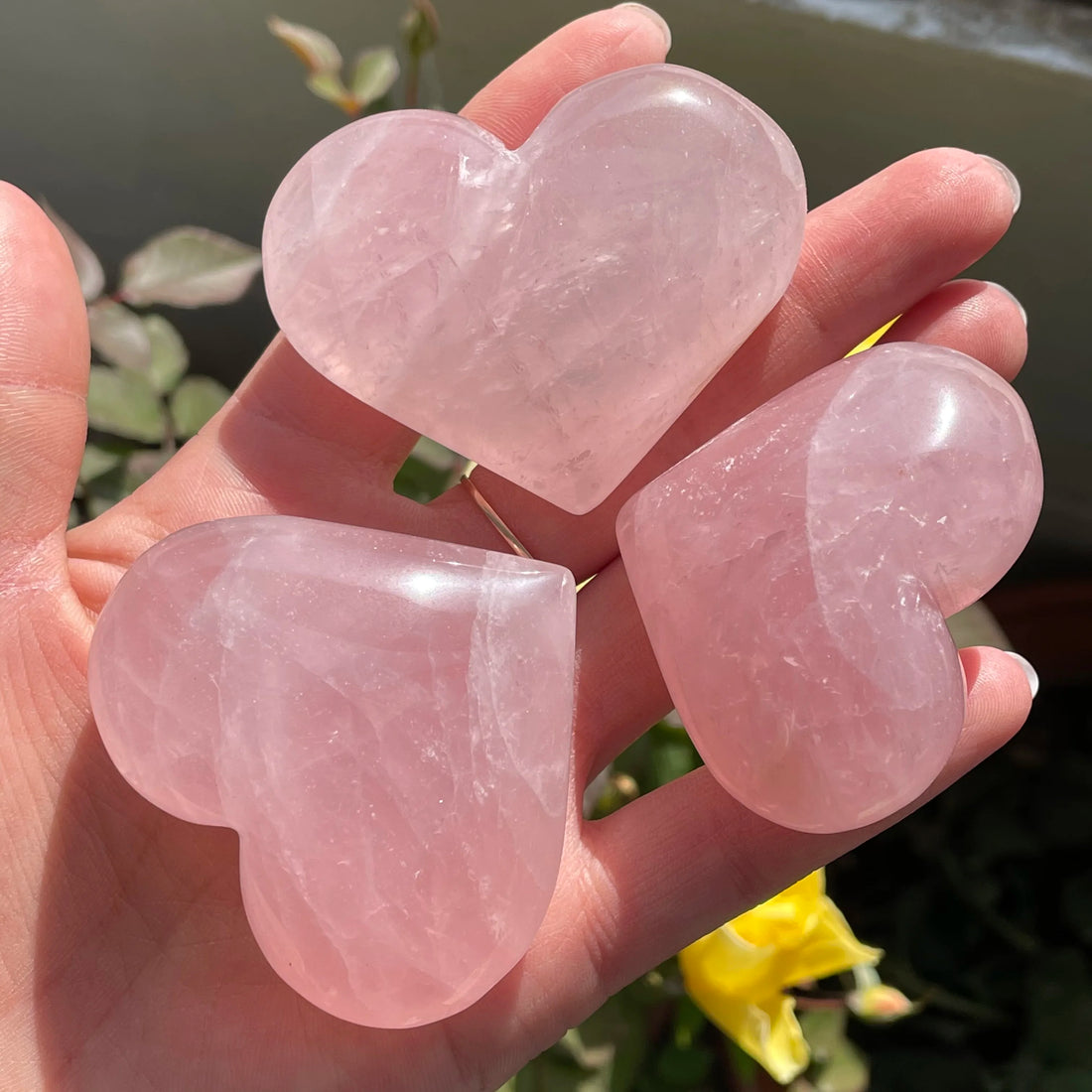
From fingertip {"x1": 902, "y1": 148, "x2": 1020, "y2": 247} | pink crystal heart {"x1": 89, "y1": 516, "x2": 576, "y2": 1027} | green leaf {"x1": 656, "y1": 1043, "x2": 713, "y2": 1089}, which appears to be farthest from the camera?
green leaf {"x1": 656, "y1": 1043, "x2": 713, "y2": 1089}

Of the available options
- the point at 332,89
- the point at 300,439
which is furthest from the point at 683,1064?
the point at 332,89

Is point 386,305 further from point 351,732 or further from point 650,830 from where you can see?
point 650,830

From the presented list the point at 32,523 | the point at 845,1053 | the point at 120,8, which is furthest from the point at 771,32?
the point at 845,1053

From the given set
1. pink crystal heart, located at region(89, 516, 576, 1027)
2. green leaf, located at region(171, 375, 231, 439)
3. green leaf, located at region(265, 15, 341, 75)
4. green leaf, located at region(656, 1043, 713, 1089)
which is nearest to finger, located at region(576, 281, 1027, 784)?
pink crystal heart, located at region(89, 516, 576, 1027)

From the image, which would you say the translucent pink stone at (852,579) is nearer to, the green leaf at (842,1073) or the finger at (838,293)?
the finger at (838,293)

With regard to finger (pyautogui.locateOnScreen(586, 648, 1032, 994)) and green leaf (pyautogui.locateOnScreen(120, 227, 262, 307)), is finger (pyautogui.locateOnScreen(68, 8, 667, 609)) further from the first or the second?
finger (pyautogui.locateOnScreen(586, 648, 1032, 994))

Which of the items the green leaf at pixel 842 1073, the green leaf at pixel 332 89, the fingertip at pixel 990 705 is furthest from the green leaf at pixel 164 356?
the green leaf at pixel 842 1073

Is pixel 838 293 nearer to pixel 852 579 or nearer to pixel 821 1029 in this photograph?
pixel 852 579
